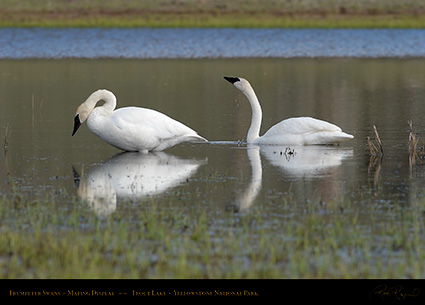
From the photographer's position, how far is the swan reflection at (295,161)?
10.7 meters

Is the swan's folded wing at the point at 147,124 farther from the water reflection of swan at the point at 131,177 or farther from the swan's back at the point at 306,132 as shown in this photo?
the swan's back at the point at 306,132

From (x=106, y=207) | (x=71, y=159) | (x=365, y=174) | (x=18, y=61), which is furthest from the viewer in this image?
(x=18, y=61)

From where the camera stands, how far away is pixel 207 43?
41.7 meters

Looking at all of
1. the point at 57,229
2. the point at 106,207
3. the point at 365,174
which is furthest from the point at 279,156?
the point at 57,229

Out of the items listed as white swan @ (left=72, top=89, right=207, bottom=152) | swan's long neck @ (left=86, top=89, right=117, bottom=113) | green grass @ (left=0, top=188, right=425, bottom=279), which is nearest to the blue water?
swan's long neck @ (left=86, top=89, right=117, bottom=113)

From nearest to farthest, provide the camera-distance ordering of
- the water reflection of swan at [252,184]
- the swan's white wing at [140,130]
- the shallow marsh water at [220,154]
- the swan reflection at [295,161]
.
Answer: the water reflection of swan at [252,184], the shallow marsh water at [220,154], the swan reflection at [295,161], the swan's white wing at [140,130]

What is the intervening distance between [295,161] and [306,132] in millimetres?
1451

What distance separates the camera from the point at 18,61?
117ft

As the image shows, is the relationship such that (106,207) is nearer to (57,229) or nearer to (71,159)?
(57,229)

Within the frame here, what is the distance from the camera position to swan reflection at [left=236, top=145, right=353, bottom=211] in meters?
10.7

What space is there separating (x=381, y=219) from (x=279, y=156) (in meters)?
4.40

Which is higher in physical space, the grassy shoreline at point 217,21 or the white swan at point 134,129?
the grassy shoreline at point 217,21

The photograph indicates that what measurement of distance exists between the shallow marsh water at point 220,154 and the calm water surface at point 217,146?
2cm
